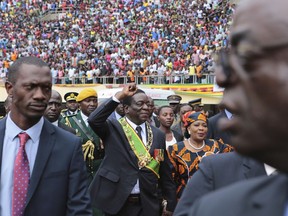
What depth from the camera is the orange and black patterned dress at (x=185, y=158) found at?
6172 mm

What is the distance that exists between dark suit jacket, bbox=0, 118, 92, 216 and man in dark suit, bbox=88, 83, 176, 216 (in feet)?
6.73

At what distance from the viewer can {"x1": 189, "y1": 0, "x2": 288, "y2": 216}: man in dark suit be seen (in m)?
1.27

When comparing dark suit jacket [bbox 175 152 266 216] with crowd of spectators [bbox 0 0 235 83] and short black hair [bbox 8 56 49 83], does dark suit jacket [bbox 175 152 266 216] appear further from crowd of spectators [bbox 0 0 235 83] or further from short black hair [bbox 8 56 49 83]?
crowd of spectators [bbox 0 0 235 83]

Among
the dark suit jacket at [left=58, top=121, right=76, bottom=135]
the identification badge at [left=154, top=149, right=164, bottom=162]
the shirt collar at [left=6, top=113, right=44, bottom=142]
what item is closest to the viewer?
the shirt collar at [left=6, top=113, right=44, bottom=142]

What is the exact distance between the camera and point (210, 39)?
101ft

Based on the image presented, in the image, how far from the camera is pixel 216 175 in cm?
298

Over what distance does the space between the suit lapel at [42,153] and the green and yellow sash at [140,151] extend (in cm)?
240

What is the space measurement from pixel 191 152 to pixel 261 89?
5025 millimetres

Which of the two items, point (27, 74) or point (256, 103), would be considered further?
point (27, 74)

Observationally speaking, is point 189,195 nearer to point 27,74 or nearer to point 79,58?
point 27,74

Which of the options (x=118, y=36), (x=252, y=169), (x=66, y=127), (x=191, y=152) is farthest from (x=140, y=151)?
(x=118, y=36)

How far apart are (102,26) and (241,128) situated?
1528 inches

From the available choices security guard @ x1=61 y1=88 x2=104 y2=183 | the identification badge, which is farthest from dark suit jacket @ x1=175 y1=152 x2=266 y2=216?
security guard @ x1=61 y1=88 x2=104 y2=183

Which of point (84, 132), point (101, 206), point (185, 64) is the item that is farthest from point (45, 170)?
point (185, 64)
